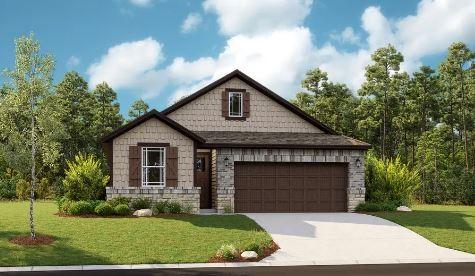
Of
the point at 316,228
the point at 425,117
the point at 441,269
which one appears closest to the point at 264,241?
the point at 316,228

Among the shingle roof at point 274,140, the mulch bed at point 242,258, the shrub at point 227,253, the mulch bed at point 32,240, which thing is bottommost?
the mulch bed at point 242,258

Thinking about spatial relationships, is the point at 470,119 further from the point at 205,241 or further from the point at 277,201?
the point at 205,241

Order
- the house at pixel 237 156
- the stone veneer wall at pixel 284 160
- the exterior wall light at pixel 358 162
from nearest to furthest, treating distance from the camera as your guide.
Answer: the house at pixel 237 156 → the stone veneer wall at pixel 284 160 → the exterior wall light at pixel 358 162

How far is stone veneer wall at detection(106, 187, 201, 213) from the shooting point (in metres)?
23.0

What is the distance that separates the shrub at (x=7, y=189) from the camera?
38.8 m

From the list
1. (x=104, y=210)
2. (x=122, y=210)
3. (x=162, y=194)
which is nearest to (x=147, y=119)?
(x=162, y=194)

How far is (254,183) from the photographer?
83.0 feet

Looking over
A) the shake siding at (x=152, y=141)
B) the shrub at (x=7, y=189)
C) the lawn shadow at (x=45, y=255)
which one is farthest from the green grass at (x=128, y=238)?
the shrub at (x=7, y=189)

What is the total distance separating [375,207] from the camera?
25297 mm

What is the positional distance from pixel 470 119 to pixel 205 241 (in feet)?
144

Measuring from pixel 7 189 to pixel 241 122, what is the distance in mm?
19861

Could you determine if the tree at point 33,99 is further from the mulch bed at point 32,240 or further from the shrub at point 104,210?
the shrub at point 104,210

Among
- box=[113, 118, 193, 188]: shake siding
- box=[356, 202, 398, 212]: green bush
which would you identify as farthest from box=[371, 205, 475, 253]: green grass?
box=[113, 118, 193, 188]: shake siding

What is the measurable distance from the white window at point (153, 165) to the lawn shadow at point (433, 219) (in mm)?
9330
